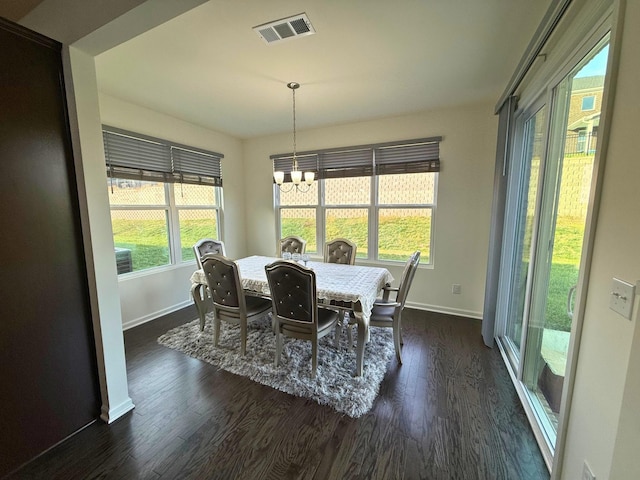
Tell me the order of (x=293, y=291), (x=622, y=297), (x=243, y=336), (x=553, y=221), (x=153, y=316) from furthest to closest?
(x=153, y=316) < (x=243, y=336) < (x=293, y=291) < (x=553, y=221) < (x=622, y=297)

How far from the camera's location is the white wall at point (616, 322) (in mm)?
877

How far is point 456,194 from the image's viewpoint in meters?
3.45

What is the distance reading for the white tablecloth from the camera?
2.21m

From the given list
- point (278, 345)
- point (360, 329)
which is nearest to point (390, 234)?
point (360, 329)

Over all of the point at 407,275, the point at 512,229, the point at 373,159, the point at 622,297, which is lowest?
the point at 407,275

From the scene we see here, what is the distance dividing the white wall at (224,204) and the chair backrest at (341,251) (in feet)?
6.66

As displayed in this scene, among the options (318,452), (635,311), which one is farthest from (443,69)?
(318,452)

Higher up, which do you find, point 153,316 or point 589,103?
point 589,103

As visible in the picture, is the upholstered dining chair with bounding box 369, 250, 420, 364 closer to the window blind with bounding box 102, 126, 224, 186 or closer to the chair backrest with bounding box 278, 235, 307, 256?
the chair backrest with bounding box 278, 235, 307, 256

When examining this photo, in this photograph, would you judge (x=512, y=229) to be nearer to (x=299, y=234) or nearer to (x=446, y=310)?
(x=446, y=310)

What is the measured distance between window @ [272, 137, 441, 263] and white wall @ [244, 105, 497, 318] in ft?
0.48

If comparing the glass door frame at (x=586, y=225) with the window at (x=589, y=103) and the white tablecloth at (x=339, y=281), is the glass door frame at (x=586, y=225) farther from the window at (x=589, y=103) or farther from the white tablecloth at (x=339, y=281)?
the white tablecloth at (x=339, y=281)

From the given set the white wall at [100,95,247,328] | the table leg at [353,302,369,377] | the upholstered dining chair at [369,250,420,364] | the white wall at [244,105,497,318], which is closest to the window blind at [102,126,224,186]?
the white wall at [100,95,247,328]

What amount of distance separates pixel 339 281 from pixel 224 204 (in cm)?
287
